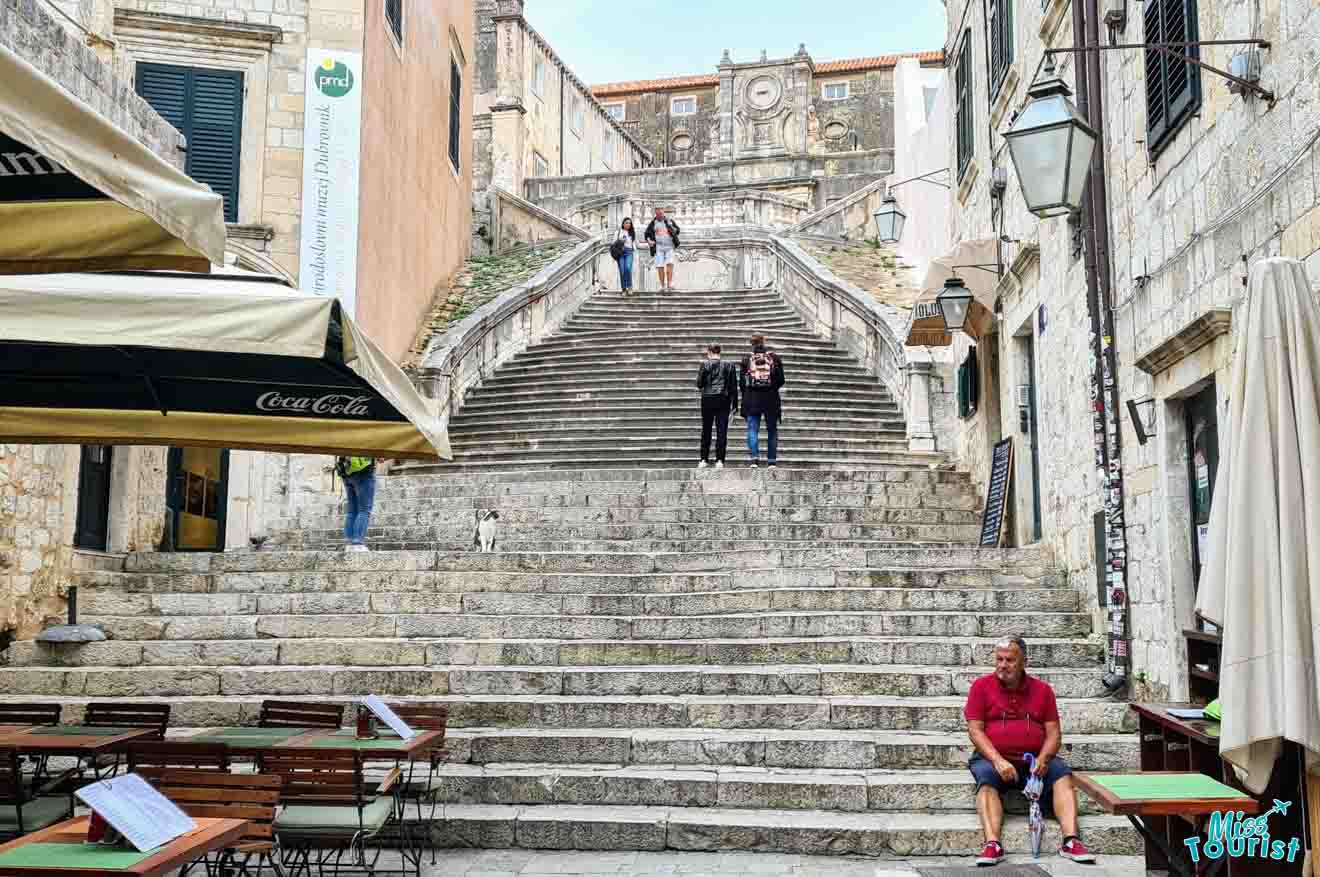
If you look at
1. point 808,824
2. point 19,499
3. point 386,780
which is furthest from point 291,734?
point 19,499

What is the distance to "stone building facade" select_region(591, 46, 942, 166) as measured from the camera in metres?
56.6

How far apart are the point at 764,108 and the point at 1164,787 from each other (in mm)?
53675

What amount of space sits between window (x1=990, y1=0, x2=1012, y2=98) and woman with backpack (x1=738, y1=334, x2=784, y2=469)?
3791 millimetres

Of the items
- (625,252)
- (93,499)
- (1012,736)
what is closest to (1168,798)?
(1012,736)

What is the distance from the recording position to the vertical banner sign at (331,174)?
17.4m

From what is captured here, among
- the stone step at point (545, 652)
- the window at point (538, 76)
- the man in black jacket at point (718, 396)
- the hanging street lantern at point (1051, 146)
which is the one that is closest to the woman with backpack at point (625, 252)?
the man in black jacket at point (718, 396)

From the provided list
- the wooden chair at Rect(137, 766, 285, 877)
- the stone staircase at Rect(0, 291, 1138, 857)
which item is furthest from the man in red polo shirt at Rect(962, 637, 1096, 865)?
the wooden chair at Rect(137, 766, 285, 877)

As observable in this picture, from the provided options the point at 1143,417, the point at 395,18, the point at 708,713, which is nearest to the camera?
the point at 1143,417

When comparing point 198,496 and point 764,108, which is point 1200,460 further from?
point 764,108

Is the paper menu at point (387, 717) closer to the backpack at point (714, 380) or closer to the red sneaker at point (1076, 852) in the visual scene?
the red sneaker at point (1076, 852)

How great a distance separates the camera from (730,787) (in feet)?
26.2

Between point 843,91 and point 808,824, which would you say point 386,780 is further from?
point 843,91

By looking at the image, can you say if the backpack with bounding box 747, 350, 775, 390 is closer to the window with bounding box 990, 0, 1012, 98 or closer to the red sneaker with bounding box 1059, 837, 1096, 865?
the window with bounding box 990, 0, 1012, 98

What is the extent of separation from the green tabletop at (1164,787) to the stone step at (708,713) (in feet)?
10.3
